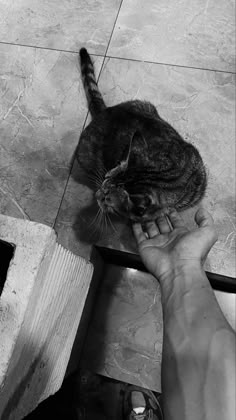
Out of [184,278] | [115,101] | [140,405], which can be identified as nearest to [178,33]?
[115,101]

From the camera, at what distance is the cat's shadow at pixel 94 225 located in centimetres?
140

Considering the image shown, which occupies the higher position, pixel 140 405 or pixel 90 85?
pixel 90 85

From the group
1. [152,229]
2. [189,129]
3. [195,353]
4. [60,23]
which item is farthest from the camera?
[60,23]

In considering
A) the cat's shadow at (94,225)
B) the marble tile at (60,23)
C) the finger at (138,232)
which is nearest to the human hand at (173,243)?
the finger at (138,232)

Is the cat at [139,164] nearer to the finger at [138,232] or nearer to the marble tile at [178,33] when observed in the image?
the finger at [138,232]

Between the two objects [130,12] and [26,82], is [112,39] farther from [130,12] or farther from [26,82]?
[26,82]

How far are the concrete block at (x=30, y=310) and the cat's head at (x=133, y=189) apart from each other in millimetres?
248

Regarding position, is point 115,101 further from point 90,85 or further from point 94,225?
point 94,225

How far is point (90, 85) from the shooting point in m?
1.51

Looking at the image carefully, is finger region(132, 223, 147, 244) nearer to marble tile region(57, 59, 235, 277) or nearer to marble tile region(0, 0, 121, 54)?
marble tile region(57, 59, 235, 277)

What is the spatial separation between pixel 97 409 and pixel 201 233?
0.80 meters

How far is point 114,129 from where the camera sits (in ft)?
4.04

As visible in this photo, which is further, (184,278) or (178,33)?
(178,33)

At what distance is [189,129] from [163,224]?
0.47 meters
